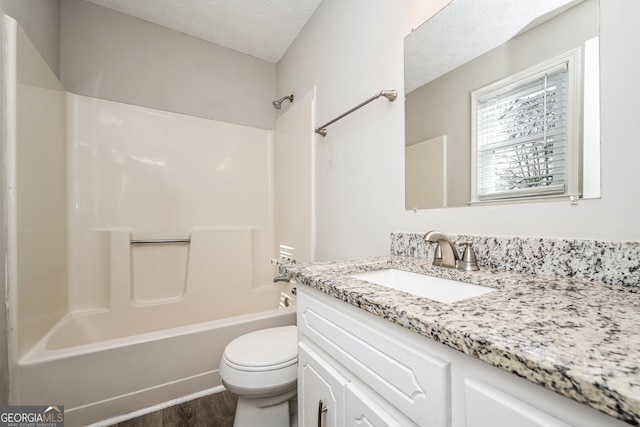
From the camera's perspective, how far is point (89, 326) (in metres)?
1.72

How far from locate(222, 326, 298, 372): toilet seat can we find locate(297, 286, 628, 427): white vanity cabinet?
20 centimetres

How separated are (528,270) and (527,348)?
51 centimetres

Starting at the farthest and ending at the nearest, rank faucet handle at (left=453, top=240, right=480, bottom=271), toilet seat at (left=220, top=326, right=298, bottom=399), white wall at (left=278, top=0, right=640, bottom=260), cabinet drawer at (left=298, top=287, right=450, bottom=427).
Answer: toilet seat at (left=220, top=326, right=298, bottom=399) → faucet handle at (left=453, top=240, right=480, bottom=271) → white wall at (left=278, top=0, right=640, bottom=260) → cabinet drawer at (left=298, top=287, right=450, bottom=427)

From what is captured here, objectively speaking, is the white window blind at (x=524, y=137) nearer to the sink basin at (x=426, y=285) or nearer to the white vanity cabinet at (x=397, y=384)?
the sink basin at (x=426, y=285)

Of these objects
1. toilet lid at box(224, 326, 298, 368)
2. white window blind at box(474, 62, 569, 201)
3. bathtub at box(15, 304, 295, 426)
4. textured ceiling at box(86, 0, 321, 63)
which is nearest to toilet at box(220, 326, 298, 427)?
toilet lid at box(224, 326, 298, 368)

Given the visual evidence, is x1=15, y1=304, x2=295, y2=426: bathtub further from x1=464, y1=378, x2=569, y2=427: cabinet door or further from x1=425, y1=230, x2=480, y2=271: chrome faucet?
x1=464, y1=378, x2=569, y2=427: cabinet door

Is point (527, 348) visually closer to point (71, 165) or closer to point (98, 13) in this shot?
point (71, 165)

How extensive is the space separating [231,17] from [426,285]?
2.18 m

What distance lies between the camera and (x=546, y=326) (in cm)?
40

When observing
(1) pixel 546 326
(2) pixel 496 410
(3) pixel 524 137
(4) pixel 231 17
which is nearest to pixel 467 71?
(3) pixel 524 137

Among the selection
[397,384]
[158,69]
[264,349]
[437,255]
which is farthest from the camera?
[158,69]

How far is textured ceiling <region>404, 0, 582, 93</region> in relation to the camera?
2.53ft

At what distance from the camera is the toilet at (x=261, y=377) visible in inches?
40.4

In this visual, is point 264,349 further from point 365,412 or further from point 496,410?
point 496,410
